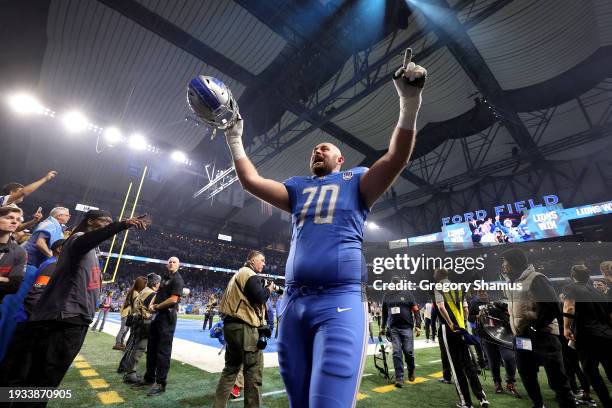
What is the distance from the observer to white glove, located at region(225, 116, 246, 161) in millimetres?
1935

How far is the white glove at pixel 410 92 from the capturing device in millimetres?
1438

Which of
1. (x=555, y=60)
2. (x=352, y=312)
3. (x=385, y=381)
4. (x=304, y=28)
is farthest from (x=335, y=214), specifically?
(x=555, y=60)

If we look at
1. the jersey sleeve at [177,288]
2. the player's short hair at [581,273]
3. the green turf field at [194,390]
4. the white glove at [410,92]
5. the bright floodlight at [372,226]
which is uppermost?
the bright floodlight at [372,226]

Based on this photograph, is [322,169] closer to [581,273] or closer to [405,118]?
[405,118]

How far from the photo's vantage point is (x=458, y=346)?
4.88 m

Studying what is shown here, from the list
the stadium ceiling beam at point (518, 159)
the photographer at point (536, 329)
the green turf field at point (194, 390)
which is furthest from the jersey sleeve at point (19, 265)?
the stadium ceiling beam at point (518, 159)

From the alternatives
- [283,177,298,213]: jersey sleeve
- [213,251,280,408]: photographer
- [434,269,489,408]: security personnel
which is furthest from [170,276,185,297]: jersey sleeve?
[434,269,489,408]: security personnel

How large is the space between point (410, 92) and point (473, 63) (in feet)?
40.1

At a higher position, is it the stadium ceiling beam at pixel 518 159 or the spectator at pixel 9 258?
the stadium ceiling beam at pixel 518 159

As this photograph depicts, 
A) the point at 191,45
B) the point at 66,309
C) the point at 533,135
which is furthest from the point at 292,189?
the point at 533,135

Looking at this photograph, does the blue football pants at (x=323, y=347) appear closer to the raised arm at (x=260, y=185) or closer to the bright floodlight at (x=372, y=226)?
the raised arm at (x=260, y=185)

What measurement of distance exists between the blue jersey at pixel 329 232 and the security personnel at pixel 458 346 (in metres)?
4.35

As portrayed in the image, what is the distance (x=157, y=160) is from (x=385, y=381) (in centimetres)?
1940

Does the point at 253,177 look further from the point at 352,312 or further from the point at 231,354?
the point at 231,354
